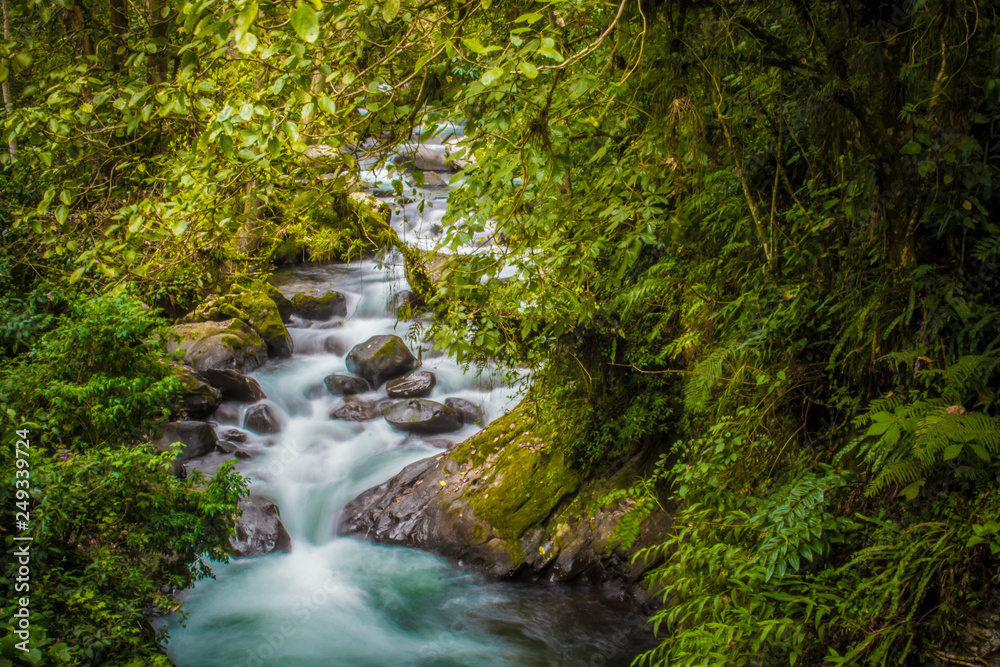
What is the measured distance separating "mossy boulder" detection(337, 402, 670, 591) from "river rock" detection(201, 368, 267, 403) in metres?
2.70

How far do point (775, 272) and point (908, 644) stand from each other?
5.96 feet

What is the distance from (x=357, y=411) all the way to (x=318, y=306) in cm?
306

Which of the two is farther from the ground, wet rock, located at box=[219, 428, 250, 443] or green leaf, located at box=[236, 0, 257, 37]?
green leaf, located at box=[236, 0, 257, 37]

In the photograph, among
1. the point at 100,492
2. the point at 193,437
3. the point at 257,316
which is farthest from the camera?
the point at 257,316

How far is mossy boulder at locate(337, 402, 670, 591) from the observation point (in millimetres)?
5770

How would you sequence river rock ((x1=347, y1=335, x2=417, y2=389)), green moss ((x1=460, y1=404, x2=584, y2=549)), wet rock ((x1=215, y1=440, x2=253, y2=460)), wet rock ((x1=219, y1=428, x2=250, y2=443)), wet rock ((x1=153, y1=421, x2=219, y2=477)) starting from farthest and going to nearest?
1. river rock ((x1=347, y1=335, x2=417, y2=389))
2. wet rock ((x1=219, y1=428, x2=250, y2=443))
3. wet rock ((x1=215, y1=440, x2=253, y2=460))
4. wet rock ((x1=153, y1=421, x2=219, y2=477))
5. green moss ((x1=460, y1=404, x2=584, y2=549))

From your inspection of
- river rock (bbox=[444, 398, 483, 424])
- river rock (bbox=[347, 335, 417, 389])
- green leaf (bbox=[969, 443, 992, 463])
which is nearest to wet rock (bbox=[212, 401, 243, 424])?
river rock (bbox=[347, 335, 417, 389])

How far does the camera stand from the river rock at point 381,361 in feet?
32.3

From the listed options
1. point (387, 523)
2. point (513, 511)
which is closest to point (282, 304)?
point (387, 523)

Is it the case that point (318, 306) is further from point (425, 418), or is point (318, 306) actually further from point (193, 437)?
point (193, 437)

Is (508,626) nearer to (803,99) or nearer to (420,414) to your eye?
(420,414)

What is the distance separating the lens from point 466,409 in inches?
358

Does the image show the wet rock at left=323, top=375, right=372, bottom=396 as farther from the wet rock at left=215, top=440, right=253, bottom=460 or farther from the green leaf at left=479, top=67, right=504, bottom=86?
the green leaf at left=479, top=67, right=504, bottom=86

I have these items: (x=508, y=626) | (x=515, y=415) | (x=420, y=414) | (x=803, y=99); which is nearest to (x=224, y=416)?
(x=420, y=414)
